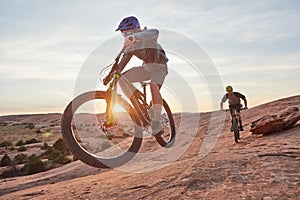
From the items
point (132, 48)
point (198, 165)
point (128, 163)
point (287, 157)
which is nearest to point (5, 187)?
point (128, 163)

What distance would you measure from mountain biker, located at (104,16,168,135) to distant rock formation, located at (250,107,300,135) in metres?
4.88

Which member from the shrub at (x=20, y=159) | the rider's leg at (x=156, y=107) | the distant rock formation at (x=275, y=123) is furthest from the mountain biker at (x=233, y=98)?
the shrub at (x=20, y=159)

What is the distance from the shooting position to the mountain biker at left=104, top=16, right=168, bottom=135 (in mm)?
5105

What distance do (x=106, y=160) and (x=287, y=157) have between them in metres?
2.66

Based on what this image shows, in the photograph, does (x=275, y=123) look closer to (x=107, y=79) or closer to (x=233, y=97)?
(x=233, y=97)

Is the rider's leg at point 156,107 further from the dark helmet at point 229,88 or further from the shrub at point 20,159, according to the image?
the shrub at point 20,159

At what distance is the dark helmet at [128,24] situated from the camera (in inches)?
201

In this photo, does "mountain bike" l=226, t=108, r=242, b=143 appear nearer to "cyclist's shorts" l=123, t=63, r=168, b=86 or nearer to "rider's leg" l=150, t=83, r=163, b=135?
"rider's leg" l=150, t=83, r=163, b=135

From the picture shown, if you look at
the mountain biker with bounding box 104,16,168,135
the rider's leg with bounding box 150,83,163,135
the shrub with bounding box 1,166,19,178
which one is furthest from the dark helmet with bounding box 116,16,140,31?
the shrub with bounding box 1,166,19,178

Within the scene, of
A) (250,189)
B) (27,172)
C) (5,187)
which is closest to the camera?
(250,189)

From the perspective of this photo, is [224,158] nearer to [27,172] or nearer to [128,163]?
[128,163]

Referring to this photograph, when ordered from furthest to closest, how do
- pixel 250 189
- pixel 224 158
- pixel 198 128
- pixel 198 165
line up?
pixel 198 128, pixel 224 158, pixel 198 165, pixel 250 189

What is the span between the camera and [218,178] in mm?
3605

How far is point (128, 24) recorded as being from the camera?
5.10 meters
